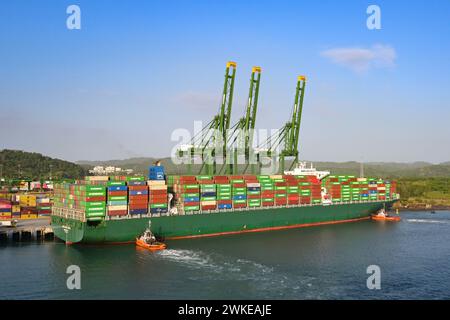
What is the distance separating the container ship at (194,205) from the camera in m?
56.5

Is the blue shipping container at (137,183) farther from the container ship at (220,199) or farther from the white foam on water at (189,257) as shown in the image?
the white foam on water at (189,257)

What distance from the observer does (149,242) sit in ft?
180

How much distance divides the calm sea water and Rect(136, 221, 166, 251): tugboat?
145cm

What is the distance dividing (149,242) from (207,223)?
12695 millimetres

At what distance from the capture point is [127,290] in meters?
37.4

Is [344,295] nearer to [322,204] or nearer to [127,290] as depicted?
[127,290]

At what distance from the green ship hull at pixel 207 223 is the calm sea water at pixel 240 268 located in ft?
6.37

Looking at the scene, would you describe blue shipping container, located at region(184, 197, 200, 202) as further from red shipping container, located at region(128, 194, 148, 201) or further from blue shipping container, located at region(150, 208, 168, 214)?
red shipping container, located at region(128, 194, 148, 201)

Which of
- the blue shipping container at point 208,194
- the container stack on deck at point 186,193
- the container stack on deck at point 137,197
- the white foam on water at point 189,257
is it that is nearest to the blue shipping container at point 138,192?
the container stack on deck at point 137,197

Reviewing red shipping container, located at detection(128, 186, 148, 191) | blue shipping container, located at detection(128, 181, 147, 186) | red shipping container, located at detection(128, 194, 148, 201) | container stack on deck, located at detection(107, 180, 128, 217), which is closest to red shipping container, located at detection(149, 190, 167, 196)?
red shipping container, located at detection(128, 186, 148, 191)

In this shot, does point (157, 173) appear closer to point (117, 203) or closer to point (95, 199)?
point (117, 203)

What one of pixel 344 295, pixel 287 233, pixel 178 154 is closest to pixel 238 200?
pixel 287 233

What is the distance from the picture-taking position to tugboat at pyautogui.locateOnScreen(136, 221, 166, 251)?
53.8m
